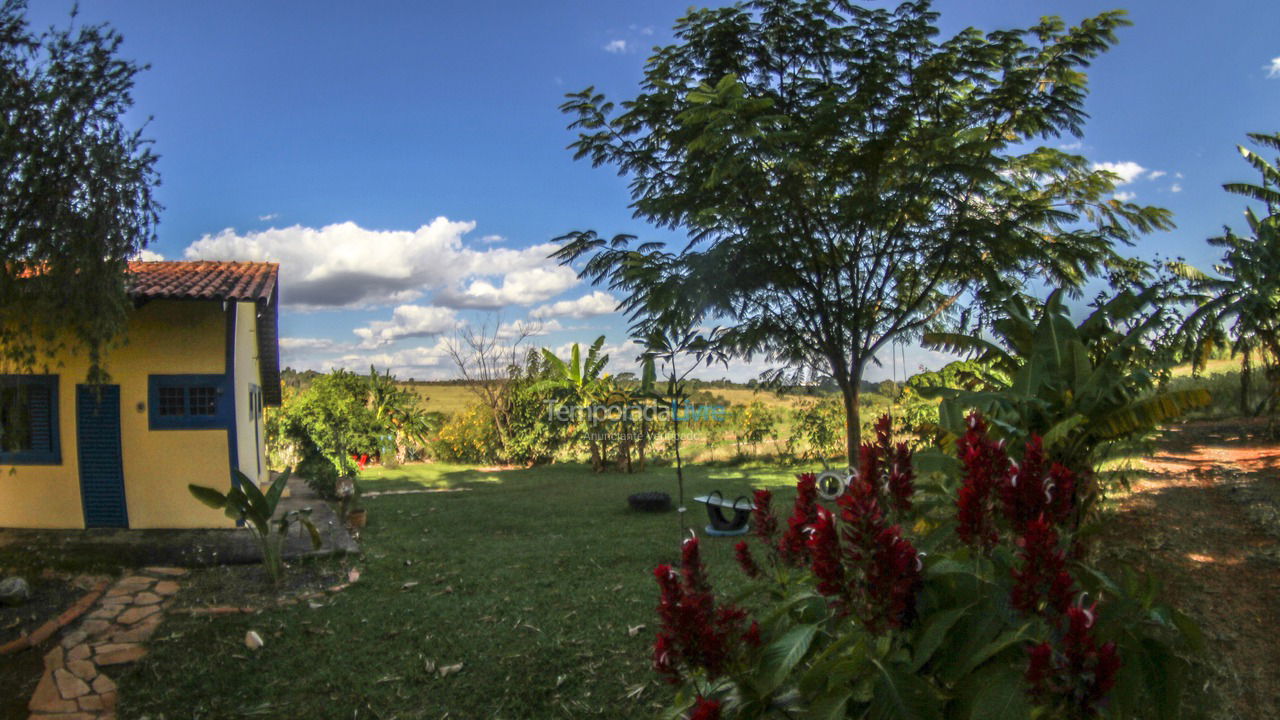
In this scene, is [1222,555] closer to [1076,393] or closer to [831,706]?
[1076,393]

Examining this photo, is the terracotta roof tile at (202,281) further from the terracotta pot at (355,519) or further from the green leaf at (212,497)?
the terracotta pot at (355,519)

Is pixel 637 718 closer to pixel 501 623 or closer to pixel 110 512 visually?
pixel 501 623

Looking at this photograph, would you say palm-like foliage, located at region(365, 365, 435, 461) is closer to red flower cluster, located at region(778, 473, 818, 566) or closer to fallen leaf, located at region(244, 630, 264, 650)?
fallen leaf, located at region(244, 630, 264, 650)

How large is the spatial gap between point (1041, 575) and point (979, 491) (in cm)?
29

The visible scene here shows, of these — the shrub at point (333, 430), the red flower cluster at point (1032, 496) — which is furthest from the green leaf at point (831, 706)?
the shrub at point (333, 430)

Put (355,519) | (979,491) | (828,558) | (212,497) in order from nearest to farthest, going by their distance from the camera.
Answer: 1. (828,558)
2. (979,491)
3. (212,497)
4. (355,519)

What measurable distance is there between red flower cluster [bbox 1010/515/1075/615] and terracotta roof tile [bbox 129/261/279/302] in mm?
9074

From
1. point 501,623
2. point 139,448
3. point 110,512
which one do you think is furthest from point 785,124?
point 110,512

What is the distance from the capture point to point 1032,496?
204 cm

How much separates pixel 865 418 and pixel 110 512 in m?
15.7

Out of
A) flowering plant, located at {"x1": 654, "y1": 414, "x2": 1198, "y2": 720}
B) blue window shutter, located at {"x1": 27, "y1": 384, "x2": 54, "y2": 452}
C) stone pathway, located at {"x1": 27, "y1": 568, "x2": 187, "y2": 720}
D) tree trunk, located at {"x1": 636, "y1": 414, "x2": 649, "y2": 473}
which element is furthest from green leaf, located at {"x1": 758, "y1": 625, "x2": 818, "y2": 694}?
tree trunk, located at {"x1": 636, "y1": 414, "x2": 649, "y2": 473}

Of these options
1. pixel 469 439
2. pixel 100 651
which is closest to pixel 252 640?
pixel 100 651

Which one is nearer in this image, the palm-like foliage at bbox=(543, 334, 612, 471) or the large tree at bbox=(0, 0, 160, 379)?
the large tree at bbox=(0, 0, 160, 379)

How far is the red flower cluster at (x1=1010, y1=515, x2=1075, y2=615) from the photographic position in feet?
5.79
